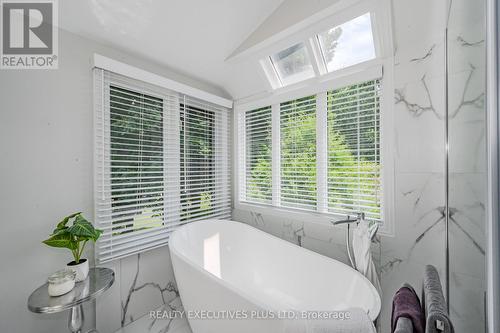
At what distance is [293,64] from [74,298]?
8.52ft

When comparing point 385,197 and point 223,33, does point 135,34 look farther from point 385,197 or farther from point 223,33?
point 385,197

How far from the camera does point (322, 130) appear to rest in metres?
2.08

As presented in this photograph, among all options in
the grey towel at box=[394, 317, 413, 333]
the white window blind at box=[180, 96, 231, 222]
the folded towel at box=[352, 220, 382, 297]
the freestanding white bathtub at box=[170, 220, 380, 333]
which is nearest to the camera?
the grey towel at box=[394, 317, 413, 333]

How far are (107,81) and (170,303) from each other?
2.18m

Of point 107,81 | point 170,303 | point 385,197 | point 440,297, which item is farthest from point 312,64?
point 170,303

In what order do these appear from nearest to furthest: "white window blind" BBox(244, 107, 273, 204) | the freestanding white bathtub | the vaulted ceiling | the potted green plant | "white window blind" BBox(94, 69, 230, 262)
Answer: the freestanding white bathtub → the potted green plant → the vaulted ceiling → "white window blind" BBox(94, 69, 230, 262) → "white window blind" BBox(244, 107, 273, 204)

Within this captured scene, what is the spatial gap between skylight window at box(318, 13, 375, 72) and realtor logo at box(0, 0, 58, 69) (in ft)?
6.89

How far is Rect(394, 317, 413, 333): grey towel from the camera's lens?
2.44 feet

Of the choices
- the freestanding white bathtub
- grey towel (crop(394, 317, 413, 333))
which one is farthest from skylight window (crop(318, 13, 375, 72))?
Result: grey towel (crop(394, 317, 413, 333))

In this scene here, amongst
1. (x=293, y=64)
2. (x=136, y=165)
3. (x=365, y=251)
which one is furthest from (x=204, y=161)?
(x=365, y=251)

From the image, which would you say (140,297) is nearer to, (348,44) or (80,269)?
(80,269)

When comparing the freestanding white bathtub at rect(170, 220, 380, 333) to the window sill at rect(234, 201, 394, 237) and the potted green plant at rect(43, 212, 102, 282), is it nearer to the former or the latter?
the window sill at rect(234, 201, 394, 237)

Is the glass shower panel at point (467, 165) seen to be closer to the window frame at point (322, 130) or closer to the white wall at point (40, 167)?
the window frame at point (322, 130)

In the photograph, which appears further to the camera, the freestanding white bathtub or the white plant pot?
the white plant pot
